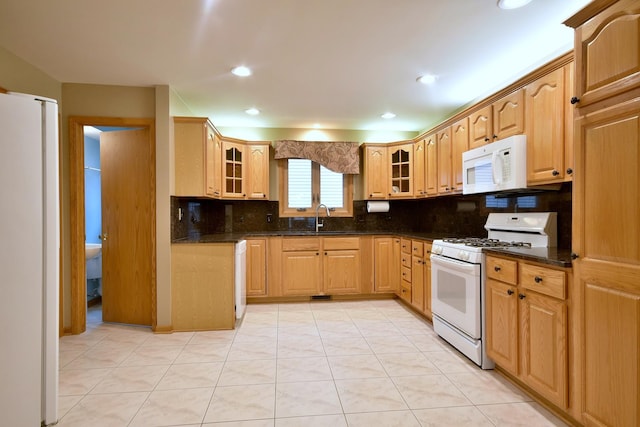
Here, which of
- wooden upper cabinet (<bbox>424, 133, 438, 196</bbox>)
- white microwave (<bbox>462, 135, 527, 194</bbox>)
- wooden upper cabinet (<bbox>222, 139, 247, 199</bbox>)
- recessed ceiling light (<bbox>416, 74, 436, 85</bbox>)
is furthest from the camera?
wooden upper cabinet (<bbox>222, 139, 247, 199</bbox>)

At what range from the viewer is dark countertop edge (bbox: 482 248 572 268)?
1.67 metres

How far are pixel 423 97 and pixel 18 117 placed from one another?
3.28 metres

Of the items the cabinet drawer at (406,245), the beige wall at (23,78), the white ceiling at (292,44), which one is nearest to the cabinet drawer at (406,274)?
the cabinet drawer at (406,245)

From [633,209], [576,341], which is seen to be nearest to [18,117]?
[633,209]

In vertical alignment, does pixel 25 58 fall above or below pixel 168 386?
above

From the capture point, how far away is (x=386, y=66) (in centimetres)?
263

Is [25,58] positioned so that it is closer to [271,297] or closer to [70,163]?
[70,163]

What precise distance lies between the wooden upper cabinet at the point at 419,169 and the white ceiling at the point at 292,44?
73 cm

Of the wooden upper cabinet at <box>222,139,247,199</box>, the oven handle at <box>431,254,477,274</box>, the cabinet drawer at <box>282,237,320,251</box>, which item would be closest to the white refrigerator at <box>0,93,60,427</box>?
the wooden upper cabinet at <box>222,139,247,199</box>

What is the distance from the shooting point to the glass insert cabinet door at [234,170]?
392 cm

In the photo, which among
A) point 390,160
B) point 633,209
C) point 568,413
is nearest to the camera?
point 633,209

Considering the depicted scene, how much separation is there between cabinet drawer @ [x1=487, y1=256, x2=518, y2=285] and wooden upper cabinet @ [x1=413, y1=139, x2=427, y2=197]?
176 centimetres

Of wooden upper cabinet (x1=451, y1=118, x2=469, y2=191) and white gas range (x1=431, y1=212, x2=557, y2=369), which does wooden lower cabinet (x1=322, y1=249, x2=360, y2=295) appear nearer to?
white gas range (x1=431, y1=212, x2=557, y2=369)

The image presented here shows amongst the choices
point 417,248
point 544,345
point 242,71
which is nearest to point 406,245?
point 417,248
